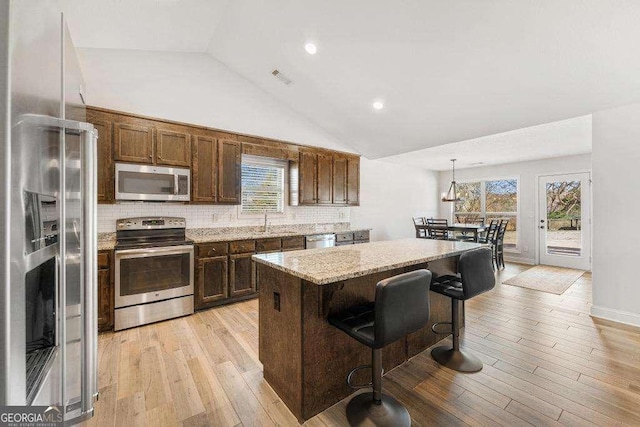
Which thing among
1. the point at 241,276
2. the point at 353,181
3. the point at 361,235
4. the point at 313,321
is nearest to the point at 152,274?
the point at 241,276

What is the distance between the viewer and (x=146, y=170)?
11.1 feet

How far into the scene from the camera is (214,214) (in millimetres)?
4176

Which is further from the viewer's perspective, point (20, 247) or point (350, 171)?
point (350, 171)

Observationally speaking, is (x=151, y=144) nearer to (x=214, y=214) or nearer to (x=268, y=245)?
(x=214, y=214)

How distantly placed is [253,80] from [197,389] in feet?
14.1

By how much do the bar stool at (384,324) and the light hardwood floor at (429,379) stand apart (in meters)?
0.13

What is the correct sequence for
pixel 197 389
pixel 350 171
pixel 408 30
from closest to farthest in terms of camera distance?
pixel 197 389 < pixel 408 30 < pixel 350 171

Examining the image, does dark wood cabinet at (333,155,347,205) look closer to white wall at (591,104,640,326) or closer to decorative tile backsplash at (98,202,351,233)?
decorative tile backsplash at (98,202,351,233)

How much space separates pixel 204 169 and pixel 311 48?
7.04ft

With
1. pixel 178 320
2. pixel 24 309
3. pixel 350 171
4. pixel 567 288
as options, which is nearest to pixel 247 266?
pixel 178 320

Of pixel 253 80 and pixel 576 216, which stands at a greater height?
pixel 253 80

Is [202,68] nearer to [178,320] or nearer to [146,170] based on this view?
[146,170]

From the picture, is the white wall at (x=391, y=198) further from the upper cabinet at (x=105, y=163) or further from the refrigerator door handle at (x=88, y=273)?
the refrigerator door handle at (x=88, y=273)

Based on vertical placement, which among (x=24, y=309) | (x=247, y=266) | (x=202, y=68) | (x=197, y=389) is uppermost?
(x=202, y=68)
